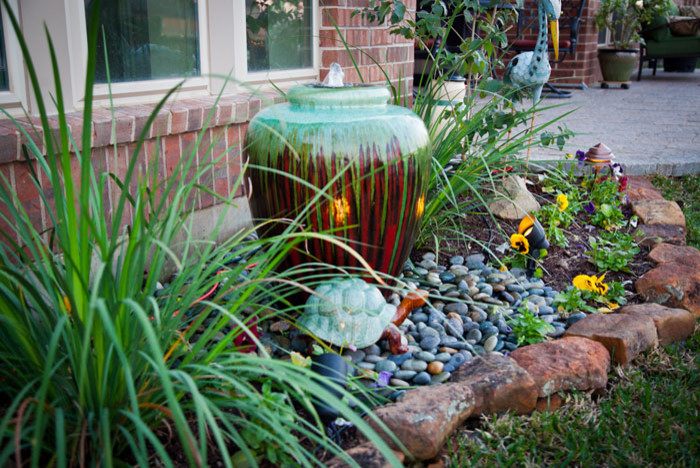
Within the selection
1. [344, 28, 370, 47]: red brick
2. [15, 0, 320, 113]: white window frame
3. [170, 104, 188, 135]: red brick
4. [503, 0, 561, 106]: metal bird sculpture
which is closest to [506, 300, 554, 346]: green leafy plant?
[15, 0, 320, 113]: white window frame

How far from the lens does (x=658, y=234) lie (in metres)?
3.02

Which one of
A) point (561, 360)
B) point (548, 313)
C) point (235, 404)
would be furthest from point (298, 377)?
point (548, 313)

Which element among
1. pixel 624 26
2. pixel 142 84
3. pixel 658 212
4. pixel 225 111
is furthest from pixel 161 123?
pixel 624 26

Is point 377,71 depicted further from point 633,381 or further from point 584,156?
point 633,381

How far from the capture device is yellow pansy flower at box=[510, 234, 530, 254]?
2545 millimetres

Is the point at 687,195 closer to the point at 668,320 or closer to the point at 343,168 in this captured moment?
the point at 668,320

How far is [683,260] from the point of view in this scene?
2613mm

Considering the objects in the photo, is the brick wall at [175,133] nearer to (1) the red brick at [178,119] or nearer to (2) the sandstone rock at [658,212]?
(1) the red brick at [178,119]

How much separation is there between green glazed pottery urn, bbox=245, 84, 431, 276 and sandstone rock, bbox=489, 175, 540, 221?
113 centimetres

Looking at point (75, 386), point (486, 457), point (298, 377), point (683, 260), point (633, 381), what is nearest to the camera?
point (298, 377)

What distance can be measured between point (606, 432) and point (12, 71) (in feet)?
6.83

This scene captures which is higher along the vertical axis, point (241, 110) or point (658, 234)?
point (241, 110)

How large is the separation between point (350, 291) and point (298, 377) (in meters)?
0.71

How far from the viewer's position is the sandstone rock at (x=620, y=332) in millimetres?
1971
